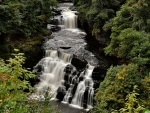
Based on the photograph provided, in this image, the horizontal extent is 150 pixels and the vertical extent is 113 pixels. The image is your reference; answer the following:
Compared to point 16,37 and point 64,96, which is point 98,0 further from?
point 64,96

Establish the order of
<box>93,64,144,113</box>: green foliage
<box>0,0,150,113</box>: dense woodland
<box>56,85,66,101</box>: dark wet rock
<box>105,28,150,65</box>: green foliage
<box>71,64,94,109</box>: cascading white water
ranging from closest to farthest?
<box>0,0,150,113</box>: dense woodland < <box>93,64,144,113</box>: green foliage < <box>105,28,150,65</box>: green foliage < <box>71,64,94,109</box>: cascading white water < <box>56,85,66,101</box>: dark wet rock

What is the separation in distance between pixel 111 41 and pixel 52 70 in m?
6.68

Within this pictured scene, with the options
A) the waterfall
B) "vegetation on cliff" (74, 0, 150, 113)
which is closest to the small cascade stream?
"vegetation on cliff" (74, 0, 150, 113)

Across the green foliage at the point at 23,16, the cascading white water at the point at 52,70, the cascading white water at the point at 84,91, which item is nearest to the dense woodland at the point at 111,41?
the green foliage at the point at 23,16

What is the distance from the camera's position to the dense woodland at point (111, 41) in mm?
6739

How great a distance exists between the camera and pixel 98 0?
25.0 meters

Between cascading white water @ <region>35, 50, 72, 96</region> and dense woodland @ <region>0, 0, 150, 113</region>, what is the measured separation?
334 cm

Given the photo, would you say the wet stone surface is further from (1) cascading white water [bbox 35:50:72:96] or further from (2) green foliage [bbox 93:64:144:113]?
(2) green foliage [bbox 93:64:144:113]

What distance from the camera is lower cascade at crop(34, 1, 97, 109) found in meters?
19.2

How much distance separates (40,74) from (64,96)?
394 cm

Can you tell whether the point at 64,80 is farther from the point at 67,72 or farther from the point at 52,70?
the point at 52,70

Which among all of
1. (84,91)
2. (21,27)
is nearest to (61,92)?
(84,91)

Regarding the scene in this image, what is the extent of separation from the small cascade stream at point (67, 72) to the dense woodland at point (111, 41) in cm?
182

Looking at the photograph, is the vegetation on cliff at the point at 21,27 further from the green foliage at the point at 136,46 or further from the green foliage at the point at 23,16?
the green foliage at the point at 136,46
